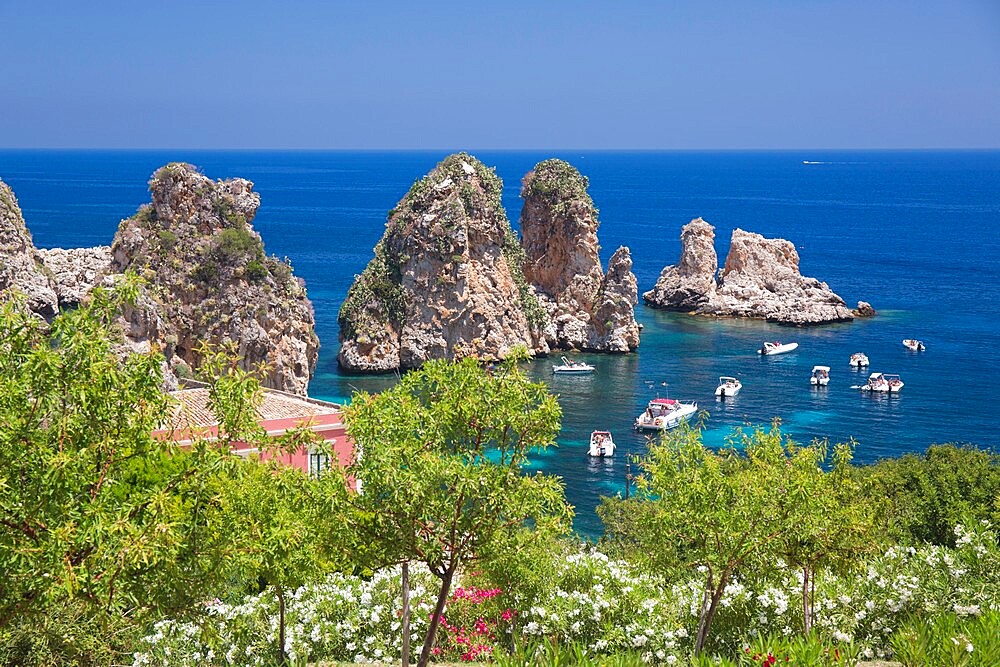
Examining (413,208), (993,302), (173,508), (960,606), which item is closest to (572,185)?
(413,208)

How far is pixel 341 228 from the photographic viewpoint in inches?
5423

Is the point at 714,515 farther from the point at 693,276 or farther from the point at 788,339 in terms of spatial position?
the point at 693,276

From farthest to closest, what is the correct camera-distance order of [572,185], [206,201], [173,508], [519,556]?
[572,185]
[206,201]
[519,556]
[173,508]

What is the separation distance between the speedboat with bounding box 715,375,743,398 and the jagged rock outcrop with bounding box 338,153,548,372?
531 inches

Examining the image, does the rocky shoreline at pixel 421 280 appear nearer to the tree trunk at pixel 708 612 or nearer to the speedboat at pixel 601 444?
the speedboat at pixel 601 444

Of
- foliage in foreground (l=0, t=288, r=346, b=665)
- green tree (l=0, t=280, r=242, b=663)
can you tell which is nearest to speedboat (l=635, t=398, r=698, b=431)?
foliage in foreground (l=0, t=288, r=346, b=665)

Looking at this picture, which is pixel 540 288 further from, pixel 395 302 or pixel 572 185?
pixel 395 302

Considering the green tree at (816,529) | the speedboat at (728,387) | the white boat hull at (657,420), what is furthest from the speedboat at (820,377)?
the green tree at (816,529)

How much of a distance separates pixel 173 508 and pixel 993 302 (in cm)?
9228

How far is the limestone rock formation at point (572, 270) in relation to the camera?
7138 cm

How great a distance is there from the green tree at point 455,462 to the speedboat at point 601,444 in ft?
115

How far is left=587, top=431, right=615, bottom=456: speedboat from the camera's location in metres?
46.9

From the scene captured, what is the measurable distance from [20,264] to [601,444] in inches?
985

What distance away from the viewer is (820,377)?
61.0 meters
